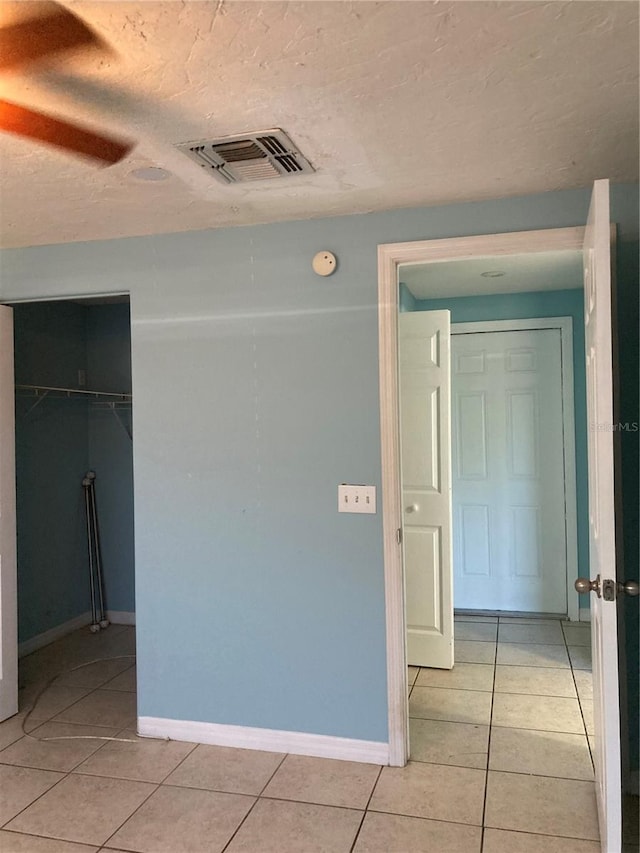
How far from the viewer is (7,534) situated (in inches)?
122

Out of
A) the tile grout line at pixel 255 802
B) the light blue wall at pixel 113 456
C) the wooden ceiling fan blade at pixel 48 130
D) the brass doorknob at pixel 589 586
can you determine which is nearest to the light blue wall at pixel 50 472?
the light blue wall at pixel 113 456

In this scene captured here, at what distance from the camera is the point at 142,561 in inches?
114

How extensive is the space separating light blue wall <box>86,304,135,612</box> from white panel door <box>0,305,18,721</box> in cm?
142

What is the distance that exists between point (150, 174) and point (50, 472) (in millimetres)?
2670

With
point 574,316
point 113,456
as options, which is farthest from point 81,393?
point 574,316

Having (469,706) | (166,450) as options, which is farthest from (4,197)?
(469,706)

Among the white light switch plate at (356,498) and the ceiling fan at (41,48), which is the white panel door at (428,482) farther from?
the ceiling fan at (41,48)

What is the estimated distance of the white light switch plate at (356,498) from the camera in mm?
2590

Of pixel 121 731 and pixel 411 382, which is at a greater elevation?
pixel 411 382

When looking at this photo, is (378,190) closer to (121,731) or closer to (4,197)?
(4,197)

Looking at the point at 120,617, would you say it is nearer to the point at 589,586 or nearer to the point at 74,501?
the point at 74,501

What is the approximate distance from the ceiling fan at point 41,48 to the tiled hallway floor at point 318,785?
212 cm

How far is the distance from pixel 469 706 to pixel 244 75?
9.26 feet

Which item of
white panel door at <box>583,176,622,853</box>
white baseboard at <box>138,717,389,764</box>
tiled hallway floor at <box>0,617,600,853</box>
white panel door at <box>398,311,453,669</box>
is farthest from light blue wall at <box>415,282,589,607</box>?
white panel door at <box>583,176,622,853</box>
